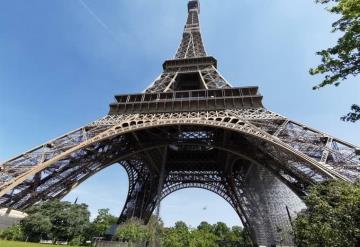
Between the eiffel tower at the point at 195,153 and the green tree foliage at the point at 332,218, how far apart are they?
4.67 ft

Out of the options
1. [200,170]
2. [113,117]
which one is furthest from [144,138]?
[200,170]

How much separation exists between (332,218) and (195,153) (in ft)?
73.6

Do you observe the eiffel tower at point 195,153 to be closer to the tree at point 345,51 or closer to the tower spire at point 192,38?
the tower spire at point 192,38

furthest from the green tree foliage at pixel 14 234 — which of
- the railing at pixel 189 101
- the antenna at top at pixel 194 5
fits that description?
the antenna at top at pixel 194 5

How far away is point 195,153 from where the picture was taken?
1316 inches

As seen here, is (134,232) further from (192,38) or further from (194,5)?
(194,5)

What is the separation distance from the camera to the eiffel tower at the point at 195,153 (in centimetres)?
1770

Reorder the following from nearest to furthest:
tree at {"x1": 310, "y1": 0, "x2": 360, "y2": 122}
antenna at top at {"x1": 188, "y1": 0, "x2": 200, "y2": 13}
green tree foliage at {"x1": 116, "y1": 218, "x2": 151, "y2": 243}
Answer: tree at {"x1": 310, "y1": 0, "x2": 360, "y2": 122} < green tree foliage at {"x1": 116, "y1": 218, "x2": 151, "y2": 243} < antenna at top at {"x1": 188, "y1": 0, "x2": 200, "y2": 13}

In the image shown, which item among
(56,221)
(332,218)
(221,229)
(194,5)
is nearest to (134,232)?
(56,221)

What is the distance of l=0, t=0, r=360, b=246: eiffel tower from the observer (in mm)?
17703

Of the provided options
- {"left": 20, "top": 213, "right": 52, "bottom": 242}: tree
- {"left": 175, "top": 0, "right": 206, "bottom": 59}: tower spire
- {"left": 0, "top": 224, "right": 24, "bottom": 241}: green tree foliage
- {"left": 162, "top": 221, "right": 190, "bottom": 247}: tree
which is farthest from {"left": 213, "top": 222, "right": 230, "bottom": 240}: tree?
{"left": 0, "top": 224, "right": 24, "bottom": 241}: green tree foliage

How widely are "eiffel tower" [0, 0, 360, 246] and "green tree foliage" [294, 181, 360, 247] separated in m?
1.42

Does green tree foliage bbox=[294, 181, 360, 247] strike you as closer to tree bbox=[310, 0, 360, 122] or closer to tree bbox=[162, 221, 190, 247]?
tree bbox=[310, 0, 360, 122]

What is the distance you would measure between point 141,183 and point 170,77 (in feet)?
44.3
